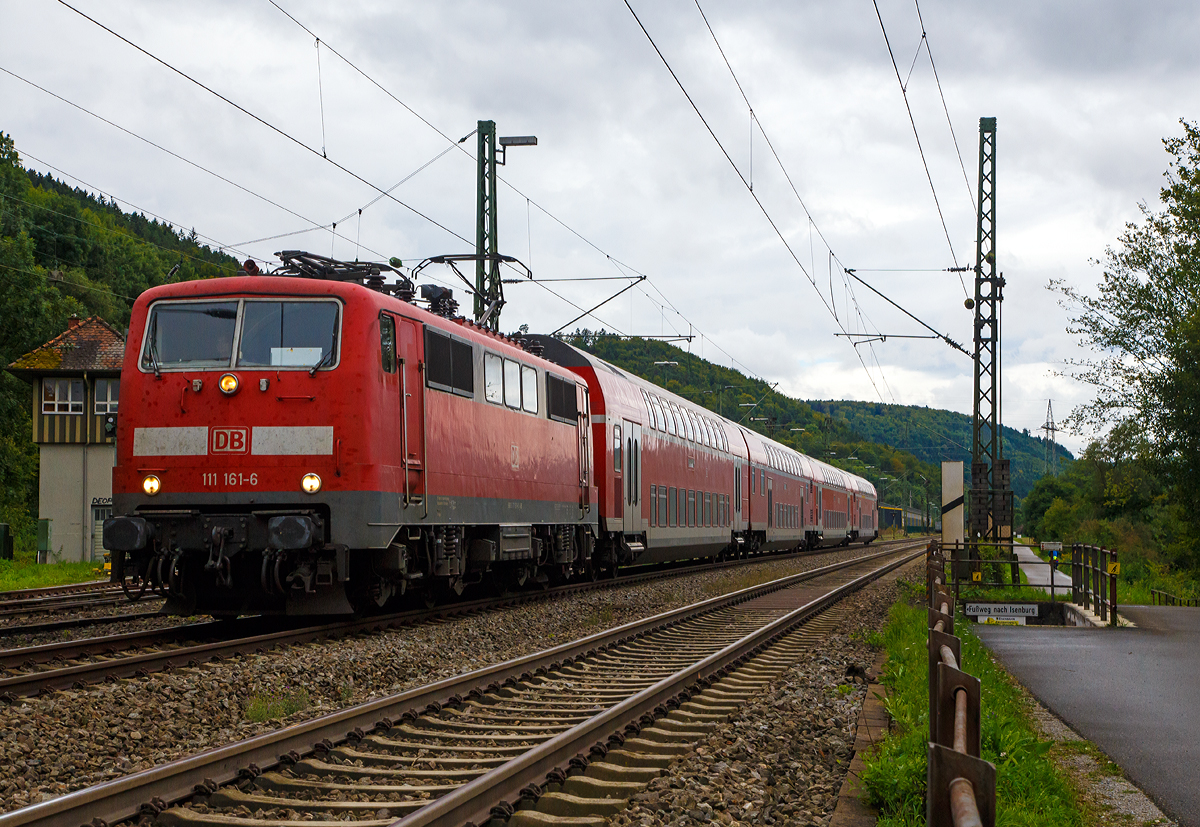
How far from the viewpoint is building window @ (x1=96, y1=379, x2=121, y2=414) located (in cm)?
4019

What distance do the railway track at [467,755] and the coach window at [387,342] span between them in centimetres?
349

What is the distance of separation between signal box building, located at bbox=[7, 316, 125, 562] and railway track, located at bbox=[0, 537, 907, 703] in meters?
29.2

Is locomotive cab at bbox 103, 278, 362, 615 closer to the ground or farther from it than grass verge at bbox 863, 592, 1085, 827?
farther from it

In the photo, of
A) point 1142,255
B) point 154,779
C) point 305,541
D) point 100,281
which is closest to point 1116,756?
point 154,779

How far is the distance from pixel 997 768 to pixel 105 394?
39.3m

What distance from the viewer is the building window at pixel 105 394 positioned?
40.2m

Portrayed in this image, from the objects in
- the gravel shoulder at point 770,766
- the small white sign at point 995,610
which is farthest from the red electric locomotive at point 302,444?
the small white sign at point 995,610

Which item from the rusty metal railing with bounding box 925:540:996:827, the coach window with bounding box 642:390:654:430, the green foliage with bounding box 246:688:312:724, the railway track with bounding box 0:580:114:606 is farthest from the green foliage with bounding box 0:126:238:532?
the rusty metal railing with bounding box 925:540:996:827

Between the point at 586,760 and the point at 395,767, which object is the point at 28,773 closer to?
the point at 395,767

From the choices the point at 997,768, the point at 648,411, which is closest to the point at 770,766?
the point at 997,768

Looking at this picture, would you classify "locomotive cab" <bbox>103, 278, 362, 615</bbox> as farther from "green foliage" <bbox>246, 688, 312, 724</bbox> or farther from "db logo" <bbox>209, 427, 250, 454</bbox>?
"green foliage" <bbox>246, 688, 312, 724</bbox>

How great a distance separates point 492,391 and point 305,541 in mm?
4672

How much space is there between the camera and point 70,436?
40.2 meters

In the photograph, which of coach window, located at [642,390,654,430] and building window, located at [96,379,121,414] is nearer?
coach window, located at [642,390,654,430]
